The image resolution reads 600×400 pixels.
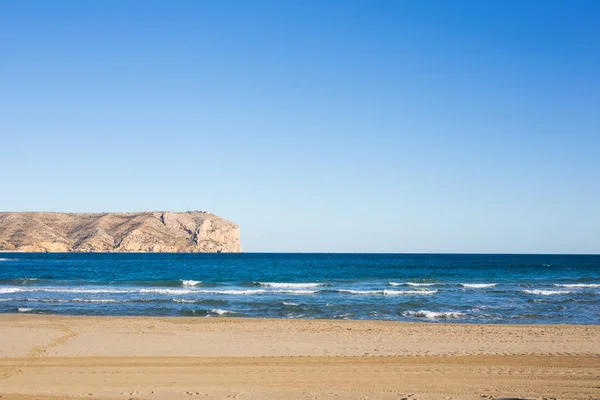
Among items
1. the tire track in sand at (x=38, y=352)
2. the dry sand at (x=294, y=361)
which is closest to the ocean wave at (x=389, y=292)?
the dry sand at (x=294, y=361)

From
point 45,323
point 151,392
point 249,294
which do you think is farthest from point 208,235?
point 151,392

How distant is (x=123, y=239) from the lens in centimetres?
15062

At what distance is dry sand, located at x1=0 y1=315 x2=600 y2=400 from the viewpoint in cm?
1042

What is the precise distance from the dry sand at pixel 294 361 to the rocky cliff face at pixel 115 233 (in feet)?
445

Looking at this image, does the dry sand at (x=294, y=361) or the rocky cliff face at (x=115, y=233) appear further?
the rocky cliff face at (x=115, y=233)

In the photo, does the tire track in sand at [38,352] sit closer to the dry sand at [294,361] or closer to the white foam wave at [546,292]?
the dry sand at [294,361]

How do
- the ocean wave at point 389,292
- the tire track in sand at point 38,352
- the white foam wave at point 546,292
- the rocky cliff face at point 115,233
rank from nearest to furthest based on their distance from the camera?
the tire track in sand at point 38,352
the ocean wave at point 389,292
the white foam wave at point 546,292
the rocky cliff face at point 115,233

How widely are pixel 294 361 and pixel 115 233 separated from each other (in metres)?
152

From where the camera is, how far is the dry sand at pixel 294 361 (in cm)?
1042

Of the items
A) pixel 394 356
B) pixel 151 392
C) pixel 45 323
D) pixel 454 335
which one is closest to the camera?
pixel 151 392

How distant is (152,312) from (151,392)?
51.8 feet

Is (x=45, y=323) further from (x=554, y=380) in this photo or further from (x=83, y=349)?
(x=554, y=380)

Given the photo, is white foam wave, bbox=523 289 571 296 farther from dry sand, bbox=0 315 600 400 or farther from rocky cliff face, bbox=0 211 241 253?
rocky cliff face, bbox=0 211 241 253

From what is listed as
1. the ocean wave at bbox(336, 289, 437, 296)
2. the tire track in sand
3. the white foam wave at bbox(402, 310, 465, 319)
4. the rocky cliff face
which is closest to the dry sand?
the tire track in sand
